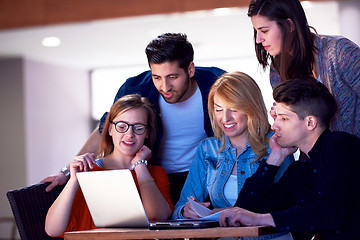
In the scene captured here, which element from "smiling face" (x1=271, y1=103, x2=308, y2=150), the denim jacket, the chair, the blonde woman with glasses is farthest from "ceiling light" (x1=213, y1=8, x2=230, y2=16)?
"smiling face" (x1=271, y1=103, x2=308, y2=150)

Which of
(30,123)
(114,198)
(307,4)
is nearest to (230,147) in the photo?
(114,198)

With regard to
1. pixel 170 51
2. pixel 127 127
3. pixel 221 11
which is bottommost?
pixel 127 127

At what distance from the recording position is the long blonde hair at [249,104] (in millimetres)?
2293

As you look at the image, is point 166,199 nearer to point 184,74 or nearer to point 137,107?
point 137,107

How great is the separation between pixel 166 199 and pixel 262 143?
0.49 m

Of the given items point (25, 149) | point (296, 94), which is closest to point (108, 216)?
point (296, 94)

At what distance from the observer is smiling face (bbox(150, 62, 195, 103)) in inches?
99.6

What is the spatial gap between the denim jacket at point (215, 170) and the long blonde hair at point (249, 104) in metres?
0.03

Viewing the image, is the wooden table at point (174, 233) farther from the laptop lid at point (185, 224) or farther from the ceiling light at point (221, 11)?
the ceiling light at point (221, 11)

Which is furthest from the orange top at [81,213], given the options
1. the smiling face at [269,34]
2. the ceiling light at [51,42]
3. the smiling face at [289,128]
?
the ceiling light at [51,42]

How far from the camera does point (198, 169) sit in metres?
2.36

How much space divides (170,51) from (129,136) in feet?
1.47

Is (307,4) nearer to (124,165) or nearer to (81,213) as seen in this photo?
(124,165)

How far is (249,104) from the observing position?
7.61 ft
